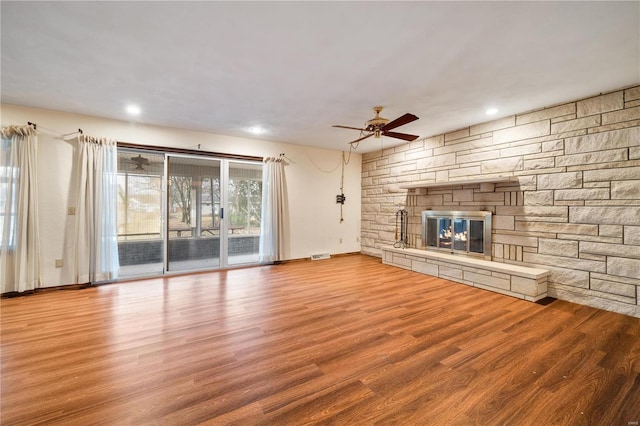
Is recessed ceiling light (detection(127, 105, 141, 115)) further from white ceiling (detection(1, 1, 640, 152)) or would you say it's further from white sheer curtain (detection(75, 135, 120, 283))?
white sheer curtain (detection(75, 135, 120, 283))

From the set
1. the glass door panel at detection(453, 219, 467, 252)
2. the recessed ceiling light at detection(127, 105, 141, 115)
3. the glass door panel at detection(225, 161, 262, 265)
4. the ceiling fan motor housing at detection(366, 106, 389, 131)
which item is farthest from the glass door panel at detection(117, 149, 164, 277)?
the glass door panel at detection(453, 219, 467, 252)

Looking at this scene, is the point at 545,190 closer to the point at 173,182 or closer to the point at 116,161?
the point at 173,182

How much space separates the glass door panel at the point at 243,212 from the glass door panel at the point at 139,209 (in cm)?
119

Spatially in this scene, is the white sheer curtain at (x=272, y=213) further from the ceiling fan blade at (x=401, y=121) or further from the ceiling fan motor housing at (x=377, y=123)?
the ceiling fan blade at (x=401, y=121)

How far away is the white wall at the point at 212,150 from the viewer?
3822mm

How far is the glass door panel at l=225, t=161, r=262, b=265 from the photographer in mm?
5311

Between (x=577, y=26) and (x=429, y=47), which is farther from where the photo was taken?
(x=429, y=47)

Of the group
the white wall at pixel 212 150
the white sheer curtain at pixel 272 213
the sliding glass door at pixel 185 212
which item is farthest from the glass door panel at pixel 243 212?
the white wall at pixel 212 150

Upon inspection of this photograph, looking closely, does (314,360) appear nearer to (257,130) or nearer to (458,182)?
(458,182)

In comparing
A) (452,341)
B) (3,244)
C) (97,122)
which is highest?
(97,122)

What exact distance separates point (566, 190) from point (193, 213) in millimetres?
5827

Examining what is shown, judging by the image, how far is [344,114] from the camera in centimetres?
397

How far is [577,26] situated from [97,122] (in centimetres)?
583

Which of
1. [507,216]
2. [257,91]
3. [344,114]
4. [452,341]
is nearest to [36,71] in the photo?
[257,91]
